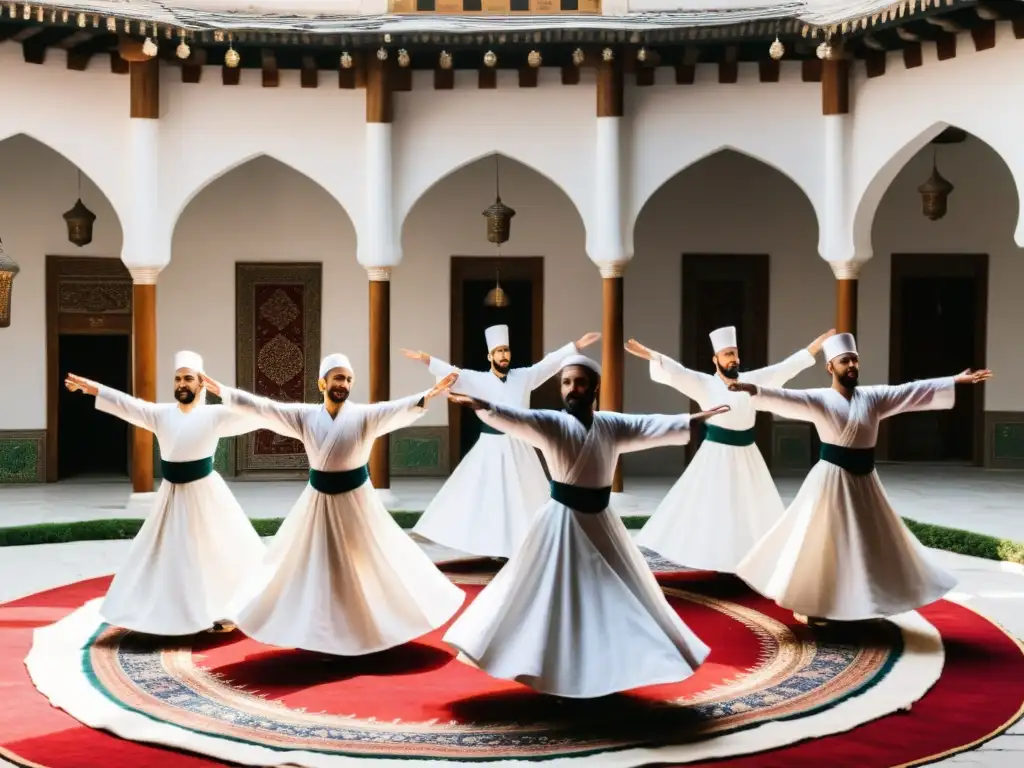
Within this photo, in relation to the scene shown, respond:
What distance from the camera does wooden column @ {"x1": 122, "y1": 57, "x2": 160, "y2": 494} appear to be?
36.1 feet

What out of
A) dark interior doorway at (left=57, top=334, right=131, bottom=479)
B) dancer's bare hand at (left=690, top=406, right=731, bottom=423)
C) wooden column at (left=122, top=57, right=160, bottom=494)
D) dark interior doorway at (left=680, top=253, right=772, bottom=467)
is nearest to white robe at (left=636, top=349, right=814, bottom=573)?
dancer's bare hand at (left=690, top=406, right=731, bottom=423)

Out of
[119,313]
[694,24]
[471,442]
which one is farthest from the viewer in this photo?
[471,442]

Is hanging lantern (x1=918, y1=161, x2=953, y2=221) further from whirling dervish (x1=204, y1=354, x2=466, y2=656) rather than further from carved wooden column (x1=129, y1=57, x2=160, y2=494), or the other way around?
whirling dervish (x1=204, y1=354, x2=466, y2=656)

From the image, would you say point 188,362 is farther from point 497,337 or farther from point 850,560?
point 850,560

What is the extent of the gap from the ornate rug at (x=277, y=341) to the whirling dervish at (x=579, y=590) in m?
8.19

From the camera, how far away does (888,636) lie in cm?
657

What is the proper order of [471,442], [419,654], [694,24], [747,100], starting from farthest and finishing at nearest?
[471,442], [747,100], [694,24], [419,654]

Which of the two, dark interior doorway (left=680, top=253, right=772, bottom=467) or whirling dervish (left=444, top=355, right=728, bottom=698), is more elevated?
dark interior doorway (left=680, top=253, right=772, bottom=467)

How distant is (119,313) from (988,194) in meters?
9.16

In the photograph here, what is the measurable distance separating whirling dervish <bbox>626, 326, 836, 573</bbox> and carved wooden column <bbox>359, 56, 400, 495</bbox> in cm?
395

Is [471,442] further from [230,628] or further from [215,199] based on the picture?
[230,628]

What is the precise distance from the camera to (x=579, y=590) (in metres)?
5.26

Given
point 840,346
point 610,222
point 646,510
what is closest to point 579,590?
point 840,346

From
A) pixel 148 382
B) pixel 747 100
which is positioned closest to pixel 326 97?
pixel 148 382
